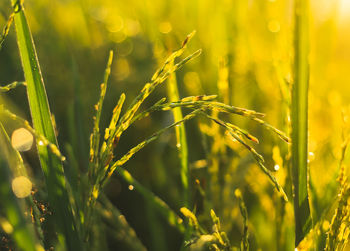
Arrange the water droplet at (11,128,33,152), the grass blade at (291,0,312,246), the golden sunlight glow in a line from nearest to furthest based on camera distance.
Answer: the grass blade at (291,0,312,246) → the water droplet at (11,128,33,152) → the golden sunlight glow

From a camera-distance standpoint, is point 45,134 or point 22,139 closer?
point 45,134

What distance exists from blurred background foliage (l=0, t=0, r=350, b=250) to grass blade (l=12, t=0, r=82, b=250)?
0.23 meters

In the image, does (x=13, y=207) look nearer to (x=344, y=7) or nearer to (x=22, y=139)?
(x=22, y=139)

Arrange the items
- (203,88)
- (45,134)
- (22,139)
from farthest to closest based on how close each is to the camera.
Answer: (203,88) → (22,139) → (45,134)

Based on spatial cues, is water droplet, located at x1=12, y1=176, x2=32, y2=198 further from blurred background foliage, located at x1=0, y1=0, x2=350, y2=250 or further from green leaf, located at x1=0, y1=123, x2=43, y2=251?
blurred background foliage, located at x1=0, y1=0, x2=350, y2=250

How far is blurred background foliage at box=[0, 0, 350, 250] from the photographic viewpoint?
70cm

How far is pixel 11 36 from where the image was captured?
→ 1.36m

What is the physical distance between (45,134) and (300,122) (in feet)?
0.99

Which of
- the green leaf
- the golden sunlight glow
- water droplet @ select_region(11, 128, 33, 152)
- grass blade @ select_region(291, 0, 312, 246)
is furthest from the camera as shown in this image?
the golden sunlight glow

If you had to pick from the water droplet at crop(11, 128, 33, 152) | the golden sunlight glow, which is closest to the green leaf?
the water droplet at crop(11, 128, 33, 152)

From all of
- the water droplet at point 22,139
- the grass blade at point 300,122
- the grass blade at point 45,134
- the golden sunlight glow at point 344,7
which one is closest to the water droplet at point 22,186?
the grass blade at point 45,134

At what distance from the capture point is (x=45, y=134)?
461mm

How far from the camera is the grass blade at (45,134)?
17.9 inches

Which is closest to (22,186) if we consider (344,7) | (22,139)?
(22,139)
